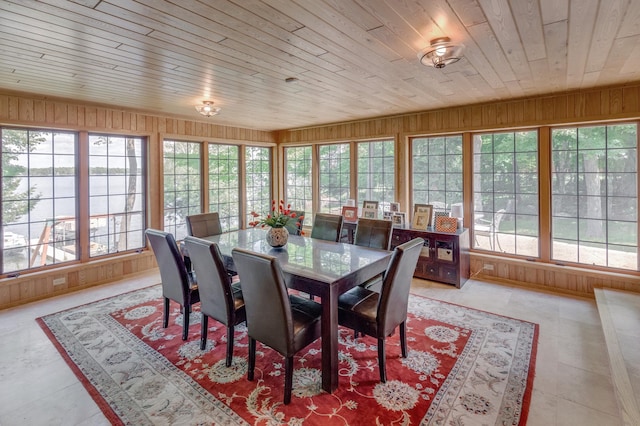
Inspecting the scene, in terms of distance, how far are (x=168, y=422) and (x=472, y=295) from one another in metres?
3.51

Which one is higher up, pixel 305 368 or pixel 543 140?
pixel 543 140

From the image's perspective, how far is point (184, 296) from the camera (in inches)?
114

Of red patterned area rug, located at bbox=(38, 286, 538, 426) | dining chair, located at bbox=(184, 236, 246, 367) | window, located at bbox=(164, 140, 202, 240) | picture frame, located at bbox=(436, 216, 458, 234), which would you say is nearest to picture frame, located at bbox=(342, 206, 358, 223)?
picture frame, located at bbox=(436, 216, 458, 234)

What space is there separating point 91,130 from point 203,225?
6.74ft

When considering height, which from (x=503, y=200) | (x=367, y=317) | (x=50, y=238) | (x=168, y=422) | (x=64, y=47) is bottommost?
(x=168, y=422)

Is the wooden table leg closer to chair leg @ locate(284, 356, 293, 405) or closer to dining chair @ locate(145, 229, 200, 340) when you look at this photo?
chair leg @ locate(284, 356, 293, 405)

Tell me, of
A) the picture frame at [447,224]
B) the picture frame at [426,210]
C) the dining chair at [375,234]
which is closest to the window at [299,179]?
the picture frame at [426,210]

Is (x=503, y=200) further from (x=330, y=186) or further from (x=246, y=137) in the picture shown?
(x=246, y=137)

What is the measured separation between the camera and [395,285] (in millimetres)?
2287

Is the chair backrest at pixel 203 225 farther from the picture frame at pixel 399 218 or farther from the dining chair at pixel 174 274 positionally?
the picture frame at pixel 399 218

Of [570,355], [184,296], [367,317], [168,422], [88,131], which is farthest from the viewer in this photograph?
[88,131]

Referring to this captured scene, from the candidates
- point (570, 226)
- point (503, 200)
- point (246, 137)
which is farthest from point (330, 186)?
point (570, 226)

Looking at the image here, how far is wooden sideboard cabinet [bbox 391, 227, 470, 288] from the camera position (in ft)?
14.1

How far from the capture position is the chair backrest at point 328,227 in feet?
12.8
